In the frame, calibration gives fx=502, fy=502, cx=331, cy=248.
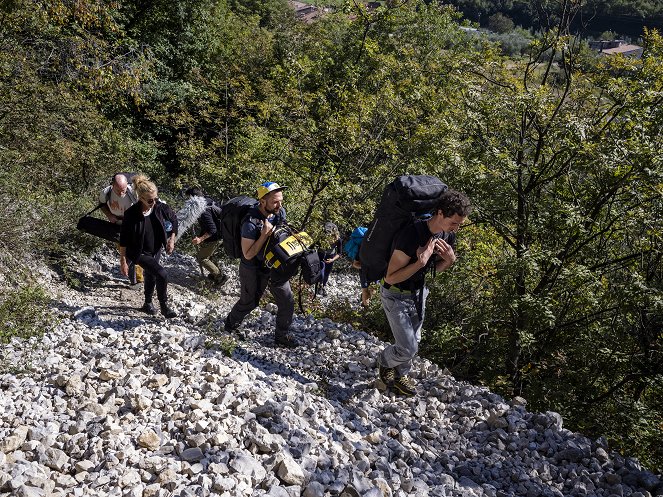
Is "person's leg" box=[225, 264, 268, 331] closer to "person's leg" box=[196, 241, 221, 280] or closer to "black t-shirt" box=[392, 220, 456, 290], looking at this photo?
"black t-shirt" box=[392, 220, 456, 290]

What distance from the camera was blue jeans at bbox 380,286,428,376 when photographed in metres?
4.99

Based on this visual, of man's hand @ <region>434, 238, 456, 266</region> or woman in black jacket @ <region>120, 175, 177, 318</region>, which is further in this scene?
woman in black jacket @ <region>120, 175, 177, 318</region>

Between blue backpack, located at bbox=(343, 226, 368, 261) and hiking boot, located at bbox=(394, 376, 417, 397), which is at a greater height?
blue backpack, located at bbox=(343, 226, 368, 261)

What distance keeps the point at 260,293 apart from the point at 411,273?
6.89ft

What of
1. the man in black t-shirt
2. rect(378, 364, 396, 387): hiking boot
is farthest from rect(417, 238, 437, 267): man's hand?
rect(378, 364, 396, 387): hiking boot

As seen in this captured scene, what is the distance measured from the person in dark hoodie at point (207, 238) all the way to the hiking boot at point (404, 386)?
3.85 m

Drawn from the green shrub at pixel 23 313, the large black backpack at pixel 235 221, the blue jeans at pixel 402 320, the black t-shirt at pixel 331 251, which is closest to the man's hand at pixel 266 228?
the large black backpack at pixel 235 221

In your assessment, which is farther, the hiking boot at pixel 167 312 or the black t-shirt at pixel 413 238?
the hiking boot at pixel 167 312

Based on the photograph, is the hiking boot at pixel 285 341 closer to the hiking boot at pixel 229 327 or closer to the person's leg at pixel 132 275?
the hiking boot at pixel 229 327

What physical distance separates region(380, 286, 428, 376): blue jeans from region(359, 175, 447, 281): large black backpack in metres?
0.29

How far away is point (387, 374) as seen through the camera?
5.54 meters

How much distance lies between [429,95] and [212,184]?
19.6 ft

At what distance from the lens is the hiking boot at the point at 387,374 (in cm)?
552

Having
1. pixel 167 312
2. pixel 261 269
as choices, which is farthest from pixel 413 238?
pixel 167 312
